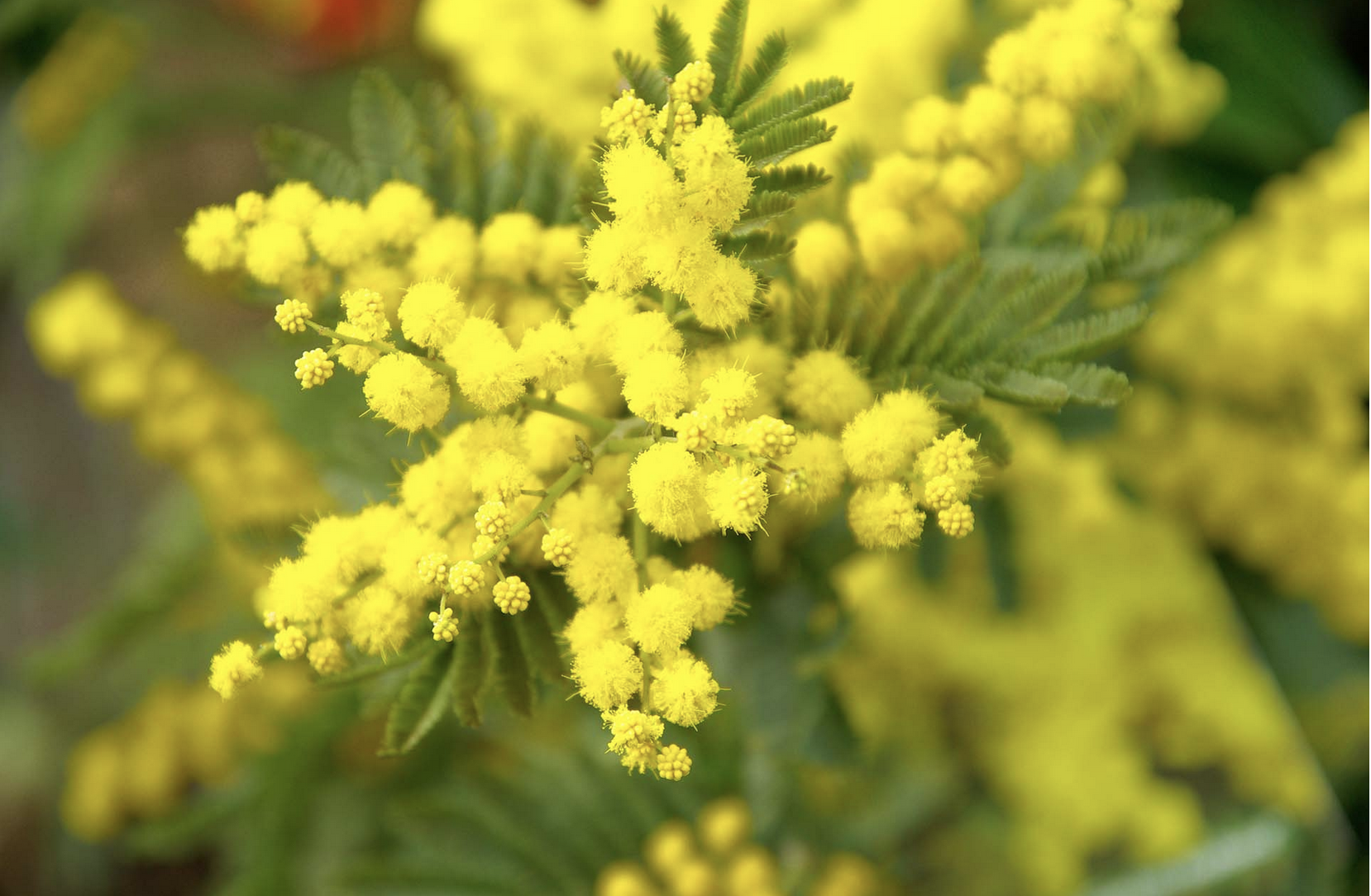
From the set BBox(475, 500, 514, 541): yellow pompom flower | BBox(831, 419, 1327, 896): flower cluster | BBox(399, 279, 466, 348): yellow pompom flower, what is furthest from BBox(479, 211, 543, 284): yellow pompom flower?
BBox(831, 419, 1327, 896): flower cluster

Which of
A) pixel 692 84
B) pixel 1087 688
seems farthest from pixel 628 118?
pixel 1087 688

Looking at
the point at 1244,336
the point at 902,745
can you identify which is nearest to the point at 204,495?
the point at 902,745

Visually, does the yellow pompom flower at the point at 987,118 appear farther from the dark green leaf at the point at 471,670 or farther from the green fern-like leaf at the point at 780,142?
the dark green leaf at the point at 471,670

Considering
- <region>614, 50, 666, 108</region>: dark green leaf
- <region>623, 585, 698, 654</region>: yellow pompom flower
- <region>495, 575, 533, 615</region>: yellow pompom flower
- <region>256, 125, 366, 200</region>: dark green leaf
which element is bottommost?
<region>623, 585, 698, 654</region>: yellow pompom flower

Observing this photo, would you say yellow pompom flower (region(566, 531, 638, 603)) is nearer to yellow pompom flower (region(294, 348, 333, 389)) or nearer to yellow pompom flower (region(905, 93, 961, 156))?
yellow pompom flower (region(294, 348, 333, 389))

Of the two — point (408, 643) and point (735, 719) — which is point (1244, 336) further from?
point (408, 643)

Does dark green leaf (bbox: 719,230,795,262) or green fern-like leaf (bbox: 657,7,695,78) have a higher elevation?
green fern-like leaf (bbox: 657,7,695,78)

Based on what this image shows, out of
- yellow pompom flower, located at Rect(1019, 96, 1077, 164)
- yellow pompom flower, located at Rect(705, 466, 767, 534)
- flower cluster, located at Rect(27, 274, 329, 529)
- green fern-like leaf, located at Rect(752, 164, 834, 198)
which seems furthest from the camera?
flower cluster, located at Rect(27, 274, 329, 529)
